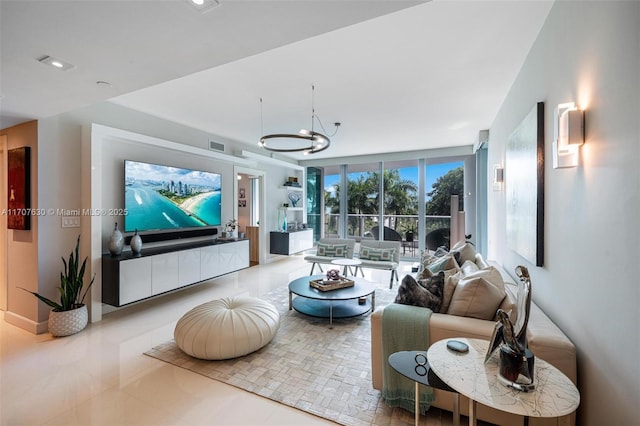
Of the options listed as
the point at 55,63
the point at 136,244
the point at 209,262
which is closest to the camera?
the point at 55,63

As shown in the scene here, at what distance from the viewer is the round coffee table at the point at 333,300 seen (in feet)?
10.9

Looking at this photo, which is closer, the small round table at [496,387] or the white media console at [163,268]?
the small round table at [496,387]

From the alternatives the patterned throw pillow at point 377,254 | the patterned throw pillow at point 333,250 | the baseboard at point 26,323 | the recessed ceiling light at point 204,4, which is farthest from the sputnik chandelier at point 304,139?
the baseboard at point 26,323

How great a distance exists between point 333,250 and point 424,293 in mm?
3582

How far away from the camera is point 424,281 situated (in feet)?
7.57

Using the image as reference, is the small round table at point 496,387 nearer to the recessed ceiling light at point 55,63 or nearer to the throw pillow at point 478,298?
the throw pillow at point 478,298

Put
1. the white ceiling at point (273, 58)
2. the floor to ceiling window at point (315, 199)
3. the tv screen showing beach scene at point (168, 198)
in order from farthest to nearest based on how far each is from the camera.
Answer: the floor to ceiling window at point (315, 199), the tv screen showing beach scene at point (168, 198), the white ceiling at point (273, 58)

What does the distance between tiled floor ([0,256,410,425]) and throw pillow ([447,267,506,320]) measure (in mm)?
1250

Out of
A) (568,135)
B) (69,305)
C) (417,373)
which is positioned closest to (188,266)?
(69,305)

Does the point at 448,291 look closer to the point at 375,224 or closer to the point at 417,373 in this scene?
the point at 417,373

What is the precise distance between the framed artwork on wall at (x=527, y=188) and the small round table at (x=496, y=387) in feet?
3.97

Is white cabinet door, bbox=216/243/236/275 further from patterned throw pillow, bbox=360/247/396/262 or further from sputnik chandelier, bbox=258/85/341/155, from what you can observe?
patterned throw pillow, bbox=360/247/396/262

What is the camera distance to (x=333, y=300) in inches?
130

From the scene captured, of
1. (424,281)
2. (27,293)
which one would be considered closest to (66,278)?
(27,293)
